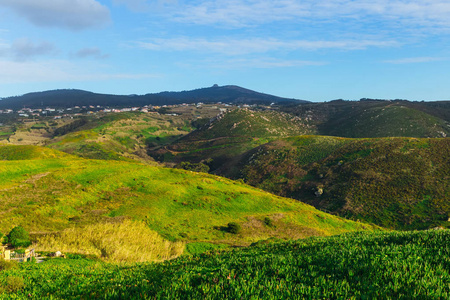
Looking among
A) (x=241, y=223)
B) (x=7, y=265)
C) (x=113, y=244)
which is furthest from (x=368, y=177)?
(x=7, y=265)

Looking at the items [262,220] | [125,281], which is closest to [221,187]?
[262,220]

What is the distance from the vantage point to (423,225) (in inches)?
2645

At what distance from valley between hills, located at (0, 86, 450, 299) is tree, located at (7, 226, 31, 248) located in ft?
4.26

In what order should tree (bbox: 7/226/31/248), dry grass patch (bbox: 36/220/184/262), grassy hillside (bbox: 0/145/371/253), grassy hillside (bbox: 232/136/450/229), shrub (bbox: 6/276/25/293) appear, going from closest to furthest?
1. shrub (bbox: 6/276/25/293)
2. tree (bbox: 7/226/31/248)
3. dry grass patch (bbox: 36/220/184/262)
4. grassy hillside (bbox: 0/145/371/253)
5. grassy hillside (bbox: 232/136/450/229)

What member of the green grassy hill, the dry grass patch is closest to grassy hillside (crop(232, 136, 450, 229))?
the dry grass patch

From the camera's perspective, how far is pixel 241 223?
156 feet

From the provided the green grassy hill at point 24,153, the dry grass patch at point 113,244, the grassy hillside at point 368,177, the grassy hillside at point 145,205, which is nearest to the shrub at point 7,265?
the dry grass patch at point 113,244

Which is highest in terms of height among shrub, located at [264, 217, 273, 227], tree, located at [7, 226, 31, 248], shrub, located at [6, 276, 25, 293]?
shrub, located at [6, 276, 25, 293]

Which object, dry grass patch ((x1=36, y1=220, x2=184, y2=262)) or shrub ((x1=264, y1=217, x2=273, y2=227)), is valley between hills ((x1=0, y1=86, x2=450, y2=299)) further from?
shrub ((x1=264, y1=217, x2=273, y2=227))

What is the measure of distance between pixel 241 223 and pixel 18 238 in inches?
1254

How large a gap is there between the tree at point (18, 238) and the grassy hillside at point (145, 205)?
4788 millimetres

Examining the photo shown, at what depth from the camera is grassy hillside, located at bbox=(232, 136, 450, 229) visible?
7525 cm

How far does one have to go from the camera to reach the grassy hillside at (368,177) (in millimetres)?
75250

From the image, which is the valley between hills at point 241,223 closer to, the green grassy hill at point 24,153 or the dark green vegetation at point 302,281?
the dark green vegetation at point 302,281
